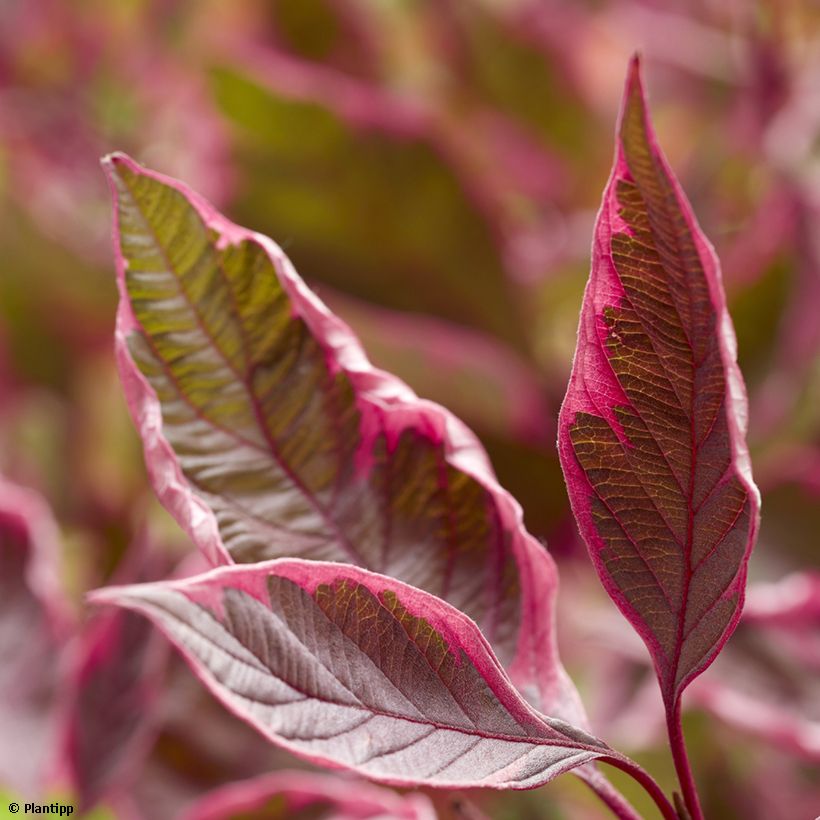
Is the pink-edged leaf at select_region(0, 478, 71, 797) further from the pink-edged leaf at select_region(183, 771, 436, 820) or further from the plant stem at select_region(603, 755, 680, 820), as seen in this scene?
the plant stem at select_region(603, 755, 680, 820)

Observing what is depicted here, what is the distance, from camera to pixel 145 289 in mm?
322

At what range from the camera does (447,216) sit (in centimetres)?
72

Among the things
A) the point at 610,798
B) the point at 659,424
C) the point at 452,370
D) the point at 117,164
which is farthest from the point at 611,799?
the point at 452,370

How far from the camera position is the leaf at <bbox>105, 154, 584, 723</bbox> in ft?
1.05

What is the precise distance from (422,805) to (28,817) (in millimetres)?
176

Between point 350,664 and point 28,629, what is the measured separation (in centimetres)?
29

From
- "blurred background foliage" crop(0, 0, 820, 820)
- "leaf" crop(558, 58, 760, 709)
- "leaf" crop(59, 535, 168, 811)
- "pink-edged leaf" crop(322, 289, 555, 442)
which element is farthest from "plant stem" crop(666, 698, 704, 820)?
"pink-edged leaf" crop(322, 289, 555, 442)

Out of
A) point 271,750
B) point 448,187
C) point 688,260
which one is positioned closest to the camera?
point 688,260

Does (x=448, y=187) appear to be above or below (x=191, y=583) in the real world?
above

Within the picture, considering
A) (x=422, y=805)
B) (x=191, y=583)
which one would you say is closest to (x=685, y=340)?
(x=191, y=583)

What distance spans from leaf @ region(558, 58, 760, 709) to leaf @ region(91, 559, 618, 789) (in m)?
0.04

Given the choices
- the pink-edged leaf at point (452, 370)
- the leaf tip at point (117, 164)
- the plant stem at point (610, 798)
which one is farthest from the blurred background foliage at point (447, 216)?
the leaf tip at point (117, 164)

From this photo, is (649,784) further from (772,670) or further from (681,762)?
(772,670)

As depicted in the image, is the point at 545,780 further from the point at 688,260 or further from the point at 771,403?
the point at 771,403
